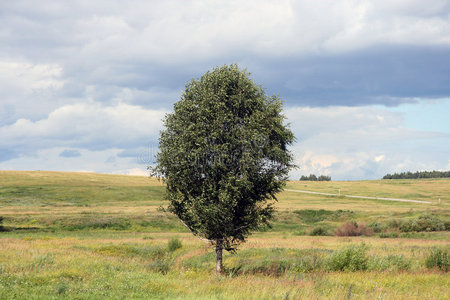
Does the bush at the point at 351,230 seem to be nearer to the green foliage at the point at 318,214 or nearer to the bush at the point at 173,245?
the green foliage at the point at 318,214

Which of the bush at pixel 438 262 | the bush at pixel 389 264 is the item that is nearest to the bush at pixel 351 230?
the bush at pixel 389 264

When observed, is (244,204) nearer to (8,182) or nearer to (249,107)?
(249,107)

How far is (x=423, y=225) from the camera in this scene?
62281 mm

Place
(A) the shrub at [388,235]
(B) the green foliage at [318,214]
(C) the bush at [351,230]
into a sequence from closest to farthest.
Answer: (A) the shrub at [388,235] < (C) the bush at [351,230] < (B) the green foliage at [318,214]

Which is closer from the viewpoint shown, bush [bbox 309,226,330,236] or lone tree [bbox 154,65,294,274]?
lone tree [bbox 154,65,294,274]

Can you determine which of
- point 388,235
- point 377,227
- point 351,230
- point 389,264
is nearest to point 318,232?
point 351,230

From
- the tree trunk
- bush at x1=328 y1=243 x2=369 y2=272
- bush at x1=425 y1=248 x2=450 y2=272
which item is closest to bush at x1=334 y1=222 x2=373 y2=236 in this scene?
bush at x1=425 y1=248 x2=450 y2=272

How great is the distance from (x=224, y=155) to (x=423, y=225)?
165 feet

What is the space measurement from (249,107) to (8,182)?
13245cm

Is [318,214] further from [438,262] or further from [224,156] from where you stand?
[224,156]

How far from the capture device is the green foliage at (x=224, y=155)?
77.6 ft

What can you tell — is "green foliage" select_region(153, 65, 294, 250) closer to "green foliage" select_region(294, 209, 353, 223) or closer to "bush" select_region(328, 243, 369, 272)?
"bush" select_region(328, 243, 369, 272)

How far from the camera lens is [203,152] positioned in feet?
78.8

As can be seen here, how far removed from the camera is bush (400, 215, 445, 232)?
61.4 metres
